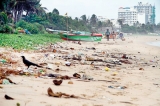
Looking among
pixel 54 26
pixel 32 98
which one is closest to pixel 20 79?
pixel 32 98

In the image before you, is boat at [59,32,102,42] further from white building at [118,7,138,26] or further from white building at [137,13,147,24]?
white building at [137,13,147,24]

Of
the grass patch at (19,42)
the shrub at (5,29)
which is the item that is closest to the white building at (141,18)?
the shrub at (5,29)

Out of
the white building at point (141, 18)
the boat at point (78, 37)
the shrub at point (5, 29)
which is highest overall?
the white building at point (141, 18)

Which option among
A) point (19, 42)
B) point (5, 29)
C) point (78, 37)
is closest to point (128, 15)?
point (78, 37)

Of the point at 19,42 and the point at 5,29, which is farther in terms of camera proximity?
the point at 5,29

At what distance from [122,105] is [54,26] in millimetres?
44686

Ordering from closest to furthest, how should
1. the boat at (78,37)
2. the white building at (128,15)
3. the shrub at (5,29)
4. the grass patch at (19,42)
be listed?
the grass patch at (19,42), the shrub at (5,29), the boat at (78,37), the white building at (128,15)

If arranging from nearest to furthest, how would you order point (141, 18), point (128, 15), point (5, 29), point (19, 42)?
point (19, 42) < point (5, 29) < point (141, 18) < point (128, 15)

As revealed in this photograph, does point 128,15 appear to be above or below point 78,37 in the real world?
above

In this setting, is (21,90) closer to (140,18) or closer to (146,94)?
(146,94)

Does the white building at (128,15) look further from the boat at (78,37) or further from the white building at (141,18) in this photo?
the boat at (78,37)

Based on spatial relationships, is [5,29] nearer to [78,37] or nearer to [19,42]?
[78,37]

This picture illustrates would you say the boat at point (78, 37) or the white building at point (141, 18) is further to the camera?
the white building at point (141, 18)

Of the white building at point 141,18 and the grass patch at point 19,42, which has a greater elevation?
the white building at point 141,18
